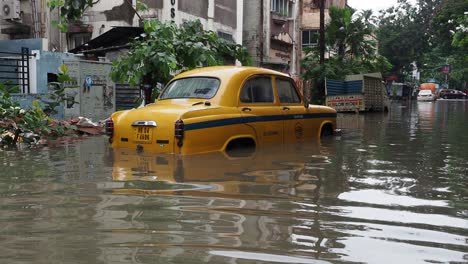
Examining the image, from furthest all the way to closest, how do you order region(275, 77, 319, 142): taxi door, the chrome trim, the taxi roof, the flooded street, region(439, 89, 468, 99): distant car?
1. region(439, 89, 468, 99): distant car
2. region(275, 77, 319, 142): taxi door
3. the taxi roof
4. the chrome trim
5. the flooded street

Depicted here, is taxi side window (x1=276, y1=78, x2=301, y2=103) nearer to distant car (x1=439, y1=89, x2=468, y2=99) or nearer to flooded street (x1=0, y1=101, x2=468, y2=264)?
flooded street (x1=0, y1=101, x2=468, y2=264)

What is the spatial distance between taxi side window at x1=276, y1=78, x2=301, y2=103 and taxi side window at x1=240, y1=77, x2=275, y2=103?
0.78ft

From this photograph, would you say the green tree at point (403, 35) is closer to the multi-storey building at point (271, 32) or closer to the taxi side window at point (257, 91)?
the multi-storey building at point (271, 32)

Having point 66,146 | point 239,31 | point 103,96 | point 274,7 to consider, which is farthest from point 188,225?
point 274,7

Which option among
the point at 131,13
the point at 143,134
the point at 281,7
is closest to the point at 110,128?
the point at 143,134

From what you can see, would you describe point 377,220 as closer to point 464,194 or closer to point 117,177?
point 464,194

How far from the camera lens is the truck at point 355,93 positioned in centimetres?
2502

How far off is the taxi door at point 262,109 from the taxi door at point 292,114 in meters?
0.17

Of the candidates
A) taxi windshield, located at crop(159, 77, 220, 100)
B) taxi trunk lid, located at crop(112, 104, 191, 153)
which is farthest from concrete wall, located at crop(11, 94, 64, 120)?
taxi trunk lid, located at crop(112, 104, 191, 153)

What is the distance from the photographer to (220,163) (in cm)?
668

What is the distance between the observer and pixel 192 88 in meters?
8.09

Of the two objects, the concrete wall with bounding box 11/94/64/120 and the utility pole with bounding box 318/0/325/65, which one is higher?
the utility pole with bounding box 318/0/325/65

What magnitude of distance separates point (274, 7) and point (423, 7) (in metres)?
26.3

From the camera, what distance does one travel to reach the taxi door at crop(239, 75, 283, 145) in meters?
7.83
